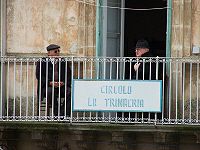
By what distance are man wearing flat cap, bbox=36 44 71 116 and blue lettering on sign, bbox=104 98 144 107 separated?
861 mm

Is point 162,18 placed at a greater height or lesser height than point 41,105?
greater

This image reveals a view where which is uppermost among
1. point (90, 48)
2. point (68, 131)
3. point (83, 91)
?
point (90, 48)

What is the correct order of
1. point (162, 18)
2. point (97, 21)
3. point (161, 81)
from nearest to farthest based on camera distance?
point (161, 81) → point (97, 21) → point (162, 18)

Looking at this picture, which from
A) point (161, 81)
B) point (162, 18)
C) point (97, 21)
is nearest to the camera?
point (161, 81)

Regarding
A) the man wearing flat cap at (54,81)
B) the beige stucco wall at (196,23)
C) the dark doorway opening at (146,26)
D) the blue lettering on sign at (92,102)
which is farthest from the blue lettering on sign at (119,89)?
the dark doorway opening at (146,26)

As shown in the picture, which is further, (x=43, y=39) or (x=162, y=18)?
(x=162, y=18)

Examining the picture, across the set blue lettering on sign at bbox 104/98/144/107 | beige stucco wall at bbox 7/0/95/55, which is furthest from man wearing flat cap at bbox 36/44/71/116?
blue lettering on sign at bbox 104/98/144/107

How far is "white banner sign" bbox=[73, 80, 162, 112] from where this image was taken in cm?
1279

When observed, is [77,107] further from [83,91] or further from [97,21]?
[97,21]

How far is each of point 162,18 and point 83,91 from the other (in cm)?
413

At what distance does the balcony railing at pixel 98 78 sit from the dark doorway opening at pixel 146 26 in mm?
1633

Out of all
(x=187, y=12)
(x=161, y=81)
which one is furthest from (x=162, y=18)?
(x=161, y=81)

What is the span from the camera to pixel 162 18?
53.3ft

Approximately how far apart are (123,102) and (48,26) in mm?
2476
